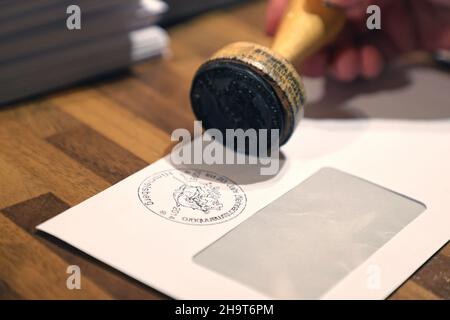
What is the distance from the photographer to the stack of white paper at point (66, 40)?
2.48ft

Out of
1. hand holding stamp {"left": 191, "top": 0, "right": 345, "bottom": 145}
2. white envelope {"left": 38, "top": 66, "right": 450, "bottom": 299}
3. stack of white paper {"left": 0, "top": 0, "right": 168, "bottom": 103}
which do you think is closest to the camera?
white envelope {"left": 38, "top": 66, "right": 450, "bottom": 299}

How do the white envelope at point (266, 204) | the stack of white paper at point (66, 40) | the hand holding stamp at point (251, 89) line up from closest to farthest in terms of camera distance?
the white envelope at point (266, 204) → the hand holding stamp at point (251, 89) → the stack of white paper at point (66, 40)

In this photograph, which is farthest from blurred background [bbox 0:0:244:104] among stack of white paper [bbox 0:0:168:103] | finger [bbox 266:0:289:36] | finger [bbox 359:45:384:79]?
finger [bbox 359:45:384:79]

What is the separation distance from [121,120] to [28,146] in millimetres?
109

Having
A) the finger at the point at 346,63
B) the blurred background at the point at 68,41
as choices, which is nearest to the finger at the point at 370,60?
the finger at the point at 346,63

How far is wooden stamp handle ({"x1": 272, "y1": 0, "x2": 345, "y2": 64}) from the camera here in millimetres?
723

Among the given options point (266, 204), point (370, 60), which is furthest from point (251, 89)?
point (370, 60)

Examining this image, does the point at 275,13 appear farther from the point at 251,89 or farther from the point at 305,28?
the point at 251,89

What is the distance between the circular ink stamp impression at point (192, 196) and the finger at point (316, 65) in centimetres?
21

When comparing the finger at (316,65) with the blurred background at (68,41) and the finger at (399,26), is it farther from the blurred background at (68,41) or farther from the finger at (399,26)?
the blurred background at (68,41)

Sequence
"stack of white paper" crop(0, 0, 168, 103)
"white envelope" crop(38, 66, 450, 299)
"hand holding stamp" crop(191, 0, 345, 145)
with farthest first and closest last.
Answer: "stack of white paper" crop(0, 0, 168, 103) → "hand holding stamp" crop(191, 0, 345, 145) → "white envelope" crop(38, 66, 450, 299)

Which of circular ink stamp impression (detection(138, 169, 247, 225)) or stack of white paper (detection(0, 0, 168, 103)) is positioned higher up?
stack of white paper (detection(0, 0, 168, 103))

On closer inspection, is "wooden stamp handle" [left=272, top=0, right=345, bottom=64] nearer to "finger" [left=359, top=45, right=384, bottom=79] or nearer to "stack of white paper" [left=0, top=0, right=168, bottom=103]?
"finger" [left=359, top=45, right=384, bottom=79]

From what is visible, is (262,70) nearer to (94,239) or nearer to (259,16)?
(94,239)
